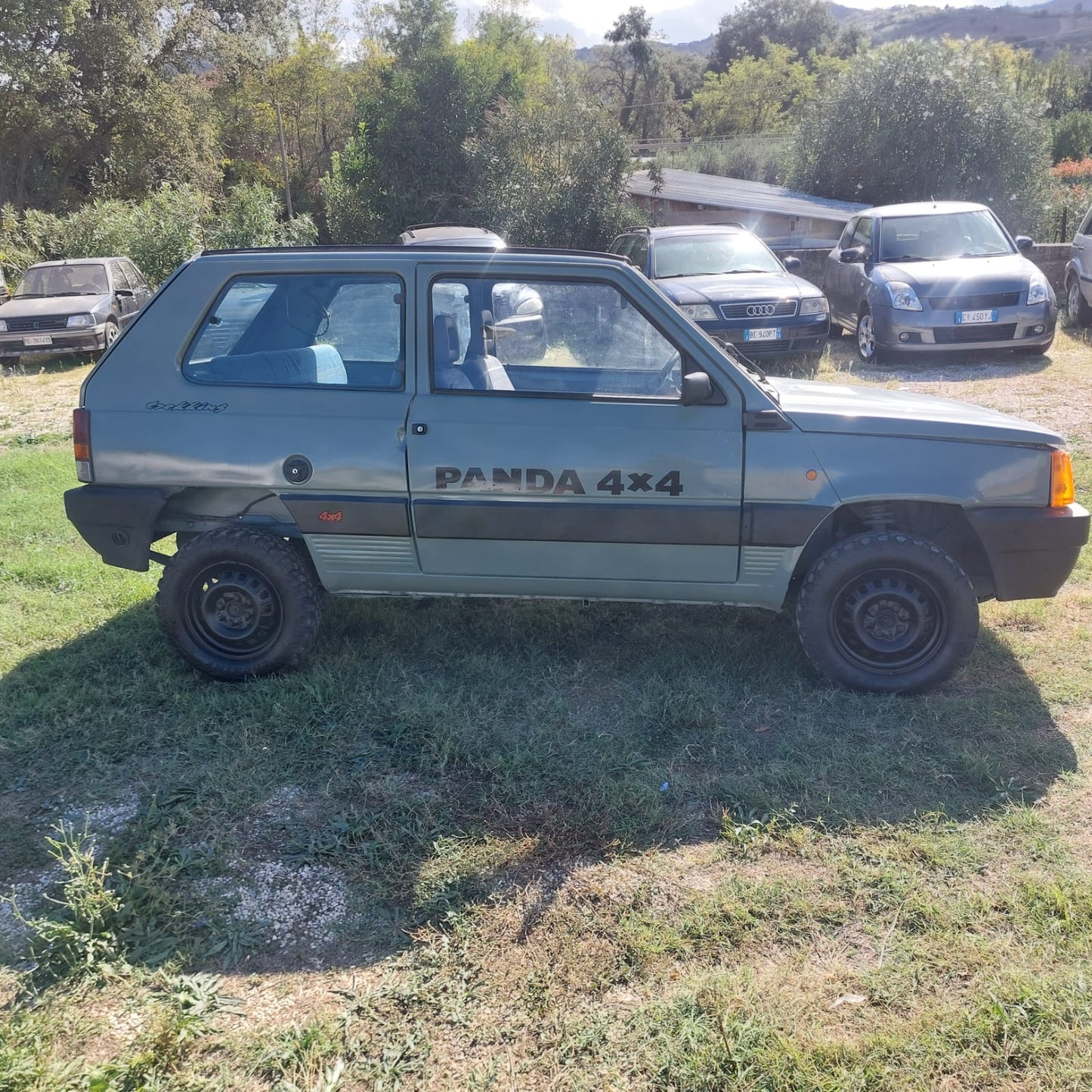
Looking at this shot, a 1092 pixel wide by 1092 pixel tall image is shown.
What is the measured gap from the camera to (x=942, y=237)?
1134 centimetres

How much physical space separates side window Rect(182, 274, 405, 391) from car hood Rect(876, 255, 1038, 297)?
8193 millimetres

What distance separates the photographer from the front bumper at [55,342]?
13.8 metres

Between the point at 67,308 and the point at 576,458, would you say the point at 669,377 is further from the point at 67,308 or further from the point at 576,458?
the point at 67,308

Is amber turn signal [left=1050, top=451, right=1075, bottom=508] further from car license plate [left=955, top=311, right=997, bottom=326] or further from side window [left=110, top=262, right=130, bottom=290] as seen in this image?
side window [left=110, top=262, right=130, bottom=290]

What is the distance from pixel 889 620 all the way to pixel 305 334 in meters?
2.84

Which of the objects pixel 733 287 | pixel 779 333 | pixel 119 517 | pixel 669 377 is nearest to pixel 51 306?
pixel 733 287

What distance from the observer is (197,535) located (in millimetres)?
4309

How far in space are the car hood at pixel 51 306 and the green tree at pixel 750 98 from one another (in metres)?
44.4

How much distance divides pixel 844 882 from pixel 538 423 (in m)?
2.07

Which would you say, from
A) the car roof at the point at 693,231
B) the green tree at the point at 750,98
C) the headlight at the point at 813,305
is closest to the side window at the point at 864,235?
the car roof at the point at 693,231

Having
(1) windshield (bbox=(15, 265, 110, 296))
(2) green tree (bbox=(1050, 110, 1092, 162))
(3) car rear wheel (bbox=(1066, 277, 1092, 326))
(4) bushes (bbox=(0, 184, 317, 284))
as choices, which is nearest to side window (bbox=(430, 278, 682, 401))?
(3) car rear wheel (bbox=(1066, 277, 1092, 326))

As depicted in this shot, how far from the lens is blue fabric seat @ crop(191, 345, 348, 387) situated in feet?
13.8

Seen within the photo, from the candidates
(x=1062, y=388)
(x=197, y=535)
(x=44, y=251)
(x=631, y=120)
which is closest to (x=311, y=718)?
(x=197, y=535)

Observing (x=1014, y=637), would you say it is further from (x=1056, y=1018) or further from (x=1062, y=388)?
(x=1062, y=388)
